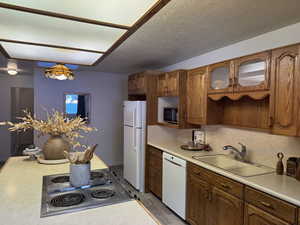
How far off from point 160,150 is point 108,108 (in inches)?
89.0

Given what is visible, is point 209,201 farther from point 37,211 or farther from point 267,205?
point 37,211

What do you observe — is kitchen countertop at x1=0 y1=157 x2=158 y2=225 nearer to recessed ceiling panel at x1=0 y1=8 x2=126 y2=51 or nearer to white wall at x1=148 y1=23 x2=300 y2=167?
recessed ceiling panel at x1=0 y1=8 x2=126 y2=51

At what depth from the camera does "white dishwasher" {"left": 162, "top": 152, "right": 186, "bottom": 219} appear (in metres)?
2.76

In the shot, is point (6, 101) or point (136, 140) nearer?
point (136, 140)

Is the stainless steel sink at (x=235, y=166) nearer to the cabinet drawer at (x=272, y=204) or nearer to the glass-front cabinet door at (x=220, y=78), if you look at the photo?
the cabinet drawer at (x=272, y=204)

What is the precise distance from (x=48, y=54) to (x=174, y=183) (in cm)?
223

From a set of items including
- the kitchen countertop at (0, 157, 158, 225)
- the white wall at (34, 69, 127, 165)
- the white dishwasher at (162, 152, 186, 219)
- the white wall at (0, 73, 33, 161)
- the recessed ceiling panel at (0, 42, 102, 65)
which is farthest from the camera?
the white wall at (0, 73, 33, 161)

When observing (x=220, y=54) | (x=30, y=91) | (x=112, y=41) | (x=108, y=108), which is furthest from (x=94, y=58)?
(x=30, y=91)

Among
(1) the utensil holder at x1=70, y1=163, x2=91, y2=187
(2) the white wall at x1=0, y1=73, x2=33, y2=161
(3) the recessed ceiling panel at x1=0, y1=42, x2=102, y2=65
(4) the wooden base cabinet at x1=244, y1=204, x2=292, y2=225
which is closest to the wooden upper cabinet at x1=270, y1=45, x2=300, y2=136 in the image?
(4) the wooden base cabinet at x1=244, y1=204, x2=292, y2=225

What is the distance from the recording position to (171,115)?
347cm

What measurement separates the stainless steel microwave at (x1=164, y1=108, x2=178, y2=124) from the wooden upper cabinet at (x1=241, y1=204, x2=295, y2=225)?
1733mm

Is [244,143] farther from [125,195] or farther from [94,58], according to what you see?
[94,58]

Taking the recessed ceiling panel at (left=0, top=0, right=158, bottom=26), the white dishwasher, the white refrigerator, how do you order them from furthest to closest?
the white refrigerator → the white dishwasher → the recessed ceiling panel at (left=0, top=0, right=158, bottom=26)

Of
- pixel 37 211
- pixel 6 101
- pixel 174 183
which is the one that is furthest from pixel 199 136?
pixel 6 101
